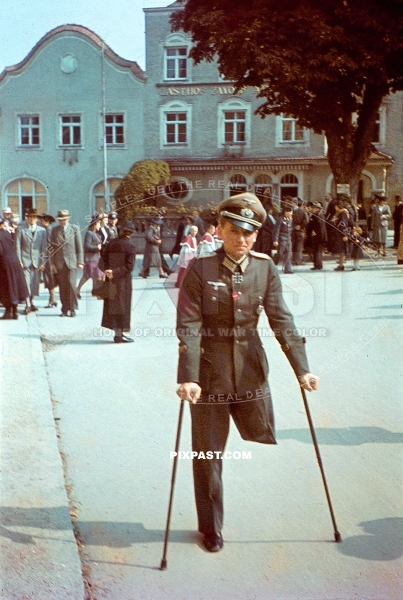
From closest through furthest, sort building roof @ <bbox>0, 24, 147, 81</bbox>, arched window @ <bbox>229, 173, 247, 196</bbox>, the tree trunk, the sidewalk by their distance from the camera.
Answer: the sidewalk → arched window @ <bbox>229, 173, 247, 196</bbox> → building roof @ <bbox>0, 24, 147, 81</bbox> → the tree trunk

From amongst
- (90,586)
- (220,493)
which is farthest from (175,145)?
(90,586)

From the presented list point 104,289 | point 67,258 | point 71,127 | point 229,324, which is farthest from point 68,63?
point 67,258

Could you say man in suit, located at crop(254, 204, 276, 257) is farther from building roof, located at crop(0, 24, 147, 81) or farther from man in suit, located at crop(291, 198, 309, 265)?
building roof, located at crop(0, 24, 147, 81)

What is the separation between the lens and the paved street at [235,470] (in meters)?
3.39

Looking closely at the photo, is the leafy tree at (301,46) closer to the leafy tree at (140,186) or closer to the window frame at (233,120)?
the window frame at (233,120)

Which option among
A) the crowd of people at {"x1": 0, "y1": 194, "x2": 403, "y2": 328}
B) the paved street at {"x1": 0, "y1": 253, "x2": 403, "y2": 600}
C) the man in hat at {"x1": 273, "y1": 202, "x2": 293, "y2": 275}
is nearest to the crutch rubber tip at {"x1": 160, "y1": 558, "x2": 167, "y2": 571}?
the paved street at {"x1": 0, "y1": 253, "x2": 403, "y2": 600}

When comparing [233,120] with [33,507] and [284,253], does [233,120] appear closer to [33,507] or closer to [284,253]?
[284,253]

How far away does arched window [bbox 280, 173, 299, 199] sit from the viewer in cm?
416

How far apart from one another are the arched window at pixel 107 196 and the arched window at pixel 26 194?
36 cm

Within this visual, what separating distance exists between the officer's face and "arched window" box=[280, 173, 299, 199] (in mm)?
795

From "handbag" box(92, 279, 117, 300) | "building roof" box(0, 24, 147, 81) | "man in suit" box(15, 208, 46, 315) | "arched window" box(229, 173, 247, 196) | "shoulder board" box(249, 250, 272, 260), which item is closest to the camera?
"shoulder board" box(249, 250, 272, 260)

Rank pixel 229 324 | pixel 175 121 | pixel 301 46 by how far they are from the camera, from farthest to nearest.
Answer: pixel 175 121 → pixel 301 46 → pixel 229 324

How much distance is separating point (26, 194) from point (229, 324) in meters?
1.78

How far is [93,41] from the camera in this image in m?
4.42
